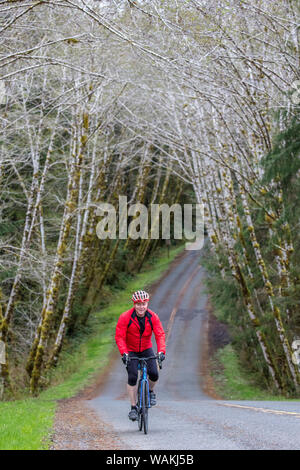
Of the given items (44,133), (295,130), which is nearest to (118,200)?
(44,133)

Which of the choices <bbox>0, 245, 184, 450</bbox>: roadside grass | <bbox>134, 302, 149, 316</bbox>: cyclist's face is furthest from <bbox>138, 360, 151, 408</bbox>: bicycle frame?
<bbox>0, 245, 184, 450</bbox>: roadside grass

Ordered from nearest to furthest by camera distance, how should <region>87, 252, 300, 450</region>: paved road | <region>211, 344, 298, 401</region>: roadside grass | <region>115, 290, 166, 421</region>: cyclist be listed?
<region>87, 252, 300, 450</region>: paved road → <region>115, 290, 166, 421</region>: cyclist → <region>211, 344, 298, 401</region>: roadside grass

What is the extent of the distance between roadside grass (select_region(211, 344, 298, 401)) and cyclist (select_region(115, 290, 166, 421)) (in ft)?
36.2

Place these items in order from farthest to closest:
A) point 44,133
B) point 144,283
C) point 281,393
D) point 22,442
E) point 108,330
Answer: point 144,283, point 108,330, point 44,133, point 281,393, point 22,442

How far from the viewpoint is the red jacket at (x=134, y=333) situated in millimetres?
8352

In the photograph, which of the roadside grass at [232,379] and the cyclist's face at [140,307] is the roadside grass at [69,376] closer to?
the cyclist's face at [140,307]

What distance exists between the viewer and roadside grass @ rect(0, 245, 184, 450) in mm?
7838

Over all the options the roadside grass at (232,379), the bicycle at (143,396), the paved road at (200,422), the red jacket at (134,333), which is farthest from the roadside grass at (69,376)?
the roadside grass at (232,379)

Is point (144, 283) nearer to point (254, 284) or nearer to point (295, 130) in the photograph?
point (254, 284)

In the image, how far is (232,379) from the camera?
23.7 m

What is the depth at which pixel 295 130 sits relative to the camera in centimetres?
1314

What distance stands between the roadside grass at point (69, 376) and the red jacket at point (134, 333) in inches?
64.7

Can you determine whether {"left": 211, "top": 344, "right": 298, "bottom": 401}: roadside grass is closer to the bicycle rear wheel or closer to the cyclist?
the cyclist
